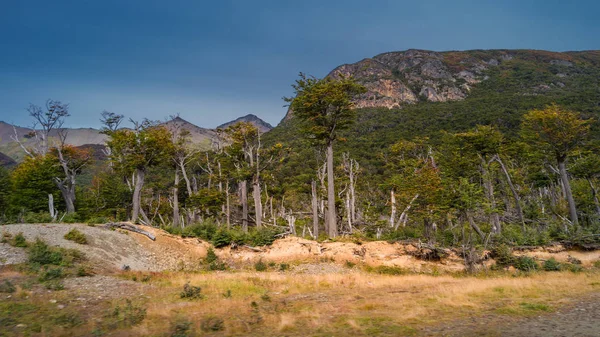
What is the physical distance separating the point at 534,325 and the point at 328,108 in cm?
1887

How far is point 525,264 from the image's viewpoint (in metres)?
17.5

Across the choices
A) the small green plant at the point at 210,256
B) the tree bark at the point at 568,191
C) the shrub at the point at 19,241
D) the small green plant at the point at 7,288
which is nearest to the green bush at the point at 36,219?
the shrub at the point at 19,241

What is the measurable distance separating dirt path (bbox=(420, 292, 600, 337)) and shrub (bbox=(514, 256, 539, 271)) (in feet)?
32.0

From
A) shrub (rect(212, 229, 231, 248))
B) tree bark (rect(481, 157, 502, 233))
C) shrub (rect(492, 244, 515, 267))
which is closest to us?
shrub (rect(492, 244, 515, 267))

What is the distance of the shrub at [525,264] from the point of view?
17.2 m

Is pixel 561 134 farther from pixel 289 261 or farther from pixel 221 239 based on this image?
pixel 221 239

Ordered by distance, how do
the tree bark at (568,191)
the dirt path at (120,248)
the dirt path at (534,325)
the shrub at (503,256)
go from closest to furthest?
the dirt path at (534,325) → the dirt path at (120,248) → the shrub at (503,256) → the tree bark at (568,191)

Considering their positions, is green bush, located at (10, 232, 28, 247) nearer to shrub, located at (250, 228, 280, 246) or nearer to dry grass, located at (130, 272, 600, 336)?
dry grass, located at (130, 272, 600, 336)

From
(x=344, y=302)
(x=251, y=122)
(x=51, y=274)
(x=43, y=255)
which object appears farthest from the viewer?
(x=251, y=122)

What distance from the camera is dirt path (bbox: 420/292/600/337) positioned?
256 inches

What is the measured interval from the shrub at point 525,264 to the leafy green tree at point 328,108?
1122 centimetres

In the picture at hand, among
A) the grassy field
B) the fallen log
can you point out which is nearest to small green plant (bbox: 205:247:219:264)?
the fallen log

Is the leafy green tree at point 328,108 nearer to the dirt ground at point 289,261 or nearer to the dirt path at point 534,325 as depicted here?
the dirt ground at point 289,261

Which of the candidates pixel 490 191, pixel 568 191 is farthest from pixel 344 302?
pixel 568 191
